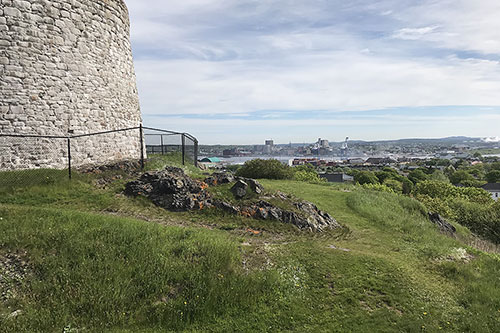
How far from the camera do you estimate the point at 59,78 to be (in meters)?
12.7

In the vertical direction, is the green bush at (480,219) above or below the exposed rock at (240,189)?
below

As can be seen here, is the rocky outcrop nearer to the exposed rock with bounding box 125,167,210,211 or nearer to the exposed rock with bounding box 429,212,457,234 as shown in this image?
the exposed rock with bounding box 125,167,210,211

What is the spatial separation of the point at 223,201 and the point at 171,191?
78.6 inches

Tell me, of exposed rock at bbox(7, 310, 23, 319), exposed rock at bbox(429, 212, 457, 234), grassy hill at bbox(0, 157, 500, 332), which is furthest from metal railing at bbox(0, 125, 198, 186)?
exposed rock at bbox(429, 212, 457, 234)

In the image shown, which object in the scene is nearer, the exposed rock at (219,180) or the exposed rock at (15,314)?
the exposed rock at (15,314)

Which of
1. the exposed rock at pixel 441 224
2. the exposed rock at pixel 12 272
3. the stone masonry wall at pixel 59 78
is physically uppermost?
the stone masonry wall at pixel 59 78

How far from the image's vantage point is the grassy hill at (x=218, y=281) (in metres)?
5.45

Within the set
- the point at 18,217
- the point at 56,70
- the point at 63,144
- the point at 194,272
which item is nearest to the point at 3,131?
the point at 63,144

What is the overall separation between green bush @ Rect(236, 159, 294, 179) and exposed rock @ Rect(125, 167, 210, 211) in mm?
12614

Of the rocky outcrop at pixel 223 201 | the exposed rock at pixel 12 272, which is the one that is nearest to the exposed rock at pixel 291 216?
the rocky outcrop at pixel 223 201

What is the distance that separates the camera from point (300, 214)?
37.0ft

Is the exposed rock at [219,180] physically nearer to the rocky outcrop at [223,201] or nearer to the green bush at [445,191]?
the rocky outcrop at [223,201]

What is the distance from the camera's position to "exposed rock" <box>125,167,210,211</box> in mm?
10984

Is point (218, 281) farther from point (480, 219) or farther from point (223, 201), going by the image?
point (480, 219)
